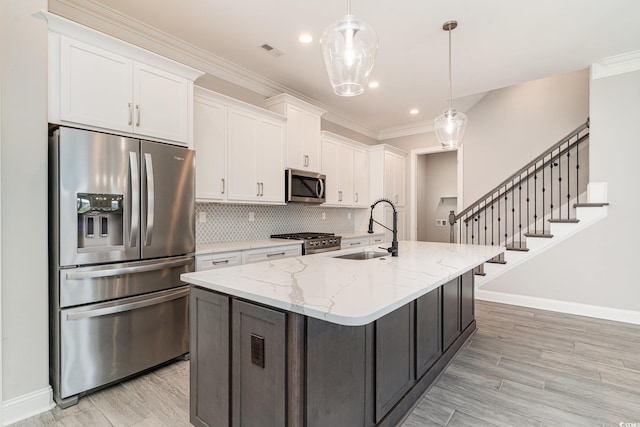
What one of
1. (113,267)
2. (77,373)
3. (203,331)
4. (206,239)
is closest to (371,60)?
(203,331)

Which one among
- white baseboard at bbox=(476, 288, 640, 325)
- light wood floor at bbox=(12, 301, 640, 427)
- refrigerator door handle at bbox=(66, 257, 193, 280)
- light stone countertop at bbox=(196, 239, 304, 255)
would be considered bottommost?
light wood floor at bbox=(12, 301, 640, 427)

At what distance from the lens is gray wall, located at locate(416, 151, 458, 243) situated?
750 centimetres

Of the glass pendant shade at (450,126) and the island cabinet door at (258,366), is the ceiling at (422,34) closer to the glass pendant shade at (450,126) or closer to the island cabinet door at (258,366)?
the glass pendant shade at (450,126)

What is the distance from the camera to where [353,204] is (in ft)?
17.8

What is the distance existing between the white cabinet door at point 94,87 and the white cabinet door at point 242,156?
1.15 meters

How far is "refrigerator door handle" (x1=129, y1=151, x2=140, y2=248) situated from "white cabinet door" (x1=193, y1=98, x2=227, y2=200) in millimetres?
801

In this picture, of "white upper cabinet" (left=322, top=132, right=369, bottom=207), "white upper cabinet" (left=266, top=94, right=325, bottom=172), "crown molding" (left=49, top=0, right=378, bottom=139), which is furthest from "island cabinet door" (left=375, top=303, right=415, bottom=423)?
"crown molding" (left=49, top=0, right=378, bottom=139)

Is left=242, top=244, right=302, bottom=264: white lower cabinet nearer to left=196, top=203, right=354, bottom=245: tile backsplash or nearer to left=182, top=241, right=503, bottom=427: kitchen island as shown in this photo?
left=196, top=203, right=354, bottom=245: tile backsplash

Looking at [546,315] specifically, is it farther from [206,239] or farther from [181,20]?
[181,20]

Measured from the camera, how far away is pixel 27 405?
1912 millimetres

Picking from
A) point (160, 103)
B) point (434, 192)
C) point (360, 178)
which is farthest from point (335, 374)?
point (434, 192)

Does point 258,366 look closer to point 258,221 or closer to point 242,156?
point 242,156

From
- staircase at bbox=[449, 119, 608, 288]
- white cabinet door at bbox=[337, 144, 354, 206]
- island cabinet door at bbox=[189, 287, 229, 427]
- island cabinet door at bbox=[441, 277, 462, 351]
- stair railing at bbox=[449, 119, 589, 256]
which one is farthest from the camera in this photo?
white cabinet door at bbox=[337, 144, 354, 206]

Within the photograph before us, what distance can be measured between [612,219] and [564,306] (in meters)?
1.20
